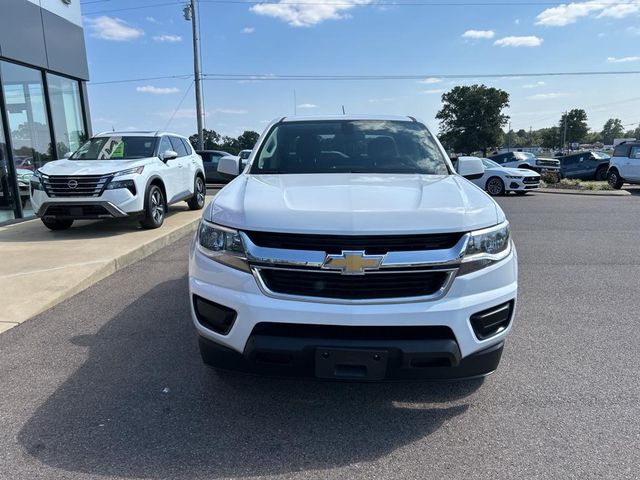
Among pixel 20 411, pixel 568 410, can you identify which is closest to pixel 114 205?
pixel 20 411

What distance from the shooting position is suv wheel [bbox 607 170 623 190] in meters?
18.4

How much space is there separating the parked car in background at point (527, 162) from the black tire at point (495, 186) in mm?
6135

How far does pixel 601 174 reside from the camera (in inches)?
915

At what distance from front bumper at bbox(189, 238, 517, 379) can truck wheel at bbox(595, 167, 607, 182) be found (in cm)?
2430

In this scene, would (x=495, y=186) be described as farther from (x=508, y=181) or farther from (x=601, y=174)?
(x=601, y=174)

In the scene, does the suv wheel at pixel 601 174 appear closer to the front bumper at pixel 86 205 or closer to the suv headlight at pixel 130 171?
the suv headlight at pixel 130 171

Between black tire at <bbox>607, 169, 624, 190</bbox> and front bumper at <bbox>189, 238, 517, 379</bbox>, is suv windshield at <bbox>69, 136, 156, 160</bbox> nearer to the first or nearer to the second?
front bumper at <bbox>189, 238, 517, 379</bbox>

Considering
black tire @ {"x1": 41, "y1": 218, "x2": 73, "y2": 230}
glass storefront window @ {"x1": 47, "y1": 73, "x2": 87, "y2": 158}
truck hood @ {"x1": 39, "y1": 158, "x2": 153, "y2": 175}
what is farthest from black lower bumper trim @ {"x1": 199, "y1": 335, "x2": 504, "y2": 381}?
glass storefront window @ {"x1": 47, "y1": 73, "x2": 87, "y2": 158}

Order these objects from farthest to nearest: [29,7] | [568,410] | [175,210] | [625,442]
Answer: [175,210] < [29,7] < [568,410] < [625,442]

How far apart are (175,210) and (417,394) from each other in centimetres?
947

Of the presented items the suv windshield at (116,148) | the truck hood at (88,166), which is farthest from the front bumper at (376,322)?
the suv windshield at (116,148)

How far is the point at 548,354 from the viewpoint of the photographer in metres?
3.58

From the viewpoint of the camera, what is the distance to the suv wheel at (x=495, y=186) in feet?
55.7

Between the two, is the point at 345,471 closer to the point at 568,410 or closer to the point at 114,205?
the point at 568,410
